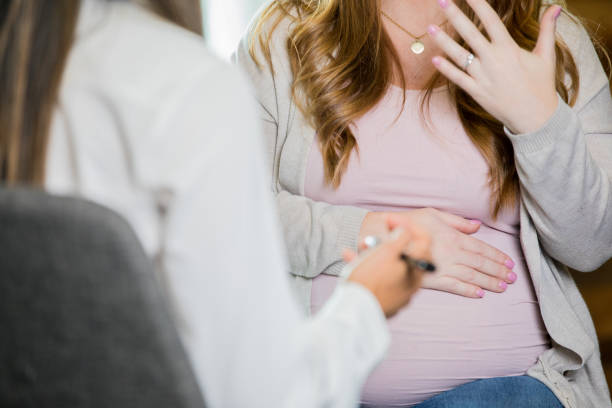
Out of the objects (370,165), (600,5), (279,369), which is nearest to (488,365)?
(370,165)

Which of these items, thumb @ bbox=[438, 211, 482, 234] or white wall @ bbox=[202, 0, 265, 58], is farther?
white wall @ bbox=[202, 0, 265, 58]

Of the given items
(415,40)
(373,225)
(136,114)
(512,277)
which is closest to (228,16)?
(415,40)

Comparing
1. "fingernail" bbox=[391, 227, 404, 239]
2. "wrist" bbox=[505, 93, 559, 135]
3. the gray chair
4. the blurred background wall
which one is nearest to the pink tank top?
"wrist" bbox=[505, 93, 559, 135]

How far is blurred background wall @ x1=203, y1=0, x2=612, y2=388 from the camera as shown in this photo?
1946 mm

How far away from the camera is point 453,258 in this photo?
111cm

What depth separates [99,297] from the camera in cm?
55

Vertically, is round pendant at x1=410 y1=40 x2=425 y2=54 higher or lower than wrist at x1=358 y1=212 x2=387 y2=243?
higher

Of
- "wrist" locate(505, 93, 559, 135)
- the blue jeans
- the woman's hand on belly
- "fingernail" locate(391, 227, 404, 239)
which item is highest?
"fingernail" locate(391, 227, 404, 239)

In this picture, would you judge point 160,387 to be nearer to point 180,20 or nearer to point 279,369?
point 279,369

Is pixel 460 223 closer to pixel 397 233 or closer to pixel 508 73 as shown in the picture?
pixel 508 73

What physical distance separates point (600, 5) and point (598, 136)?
110 cm

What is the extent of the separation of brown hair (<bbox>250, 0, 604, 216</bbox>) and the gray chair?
664mm

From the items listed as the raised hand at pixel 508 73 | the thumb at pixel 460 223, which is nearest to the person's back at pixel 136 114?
the raised hand at pixel 508 73

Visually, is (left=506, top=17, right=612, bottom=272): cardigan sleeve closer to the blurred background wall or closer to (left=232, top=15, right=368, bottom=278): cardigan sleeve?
(left=232, top=15, right=368, bottom=278): cardigan sleeve
